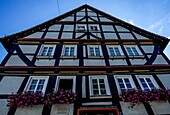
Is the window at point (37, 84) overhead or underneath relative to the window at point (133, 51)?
underneath

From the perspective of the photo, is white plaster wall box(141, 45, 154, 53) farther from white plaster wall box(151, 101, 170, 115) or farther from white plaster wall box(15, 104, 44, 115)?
white plaster wall box(15, 104, 44, 115)

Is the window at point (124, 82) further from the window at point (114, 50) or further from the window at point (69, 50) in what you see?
the window at point (69, 50)

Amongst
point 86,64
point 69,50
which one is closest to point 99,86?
point 86,64

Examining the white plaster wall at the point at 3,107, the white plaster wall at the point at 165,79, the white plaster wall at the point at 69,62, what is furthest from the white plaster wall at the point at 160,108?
the white plaster wall at the point at 3,107

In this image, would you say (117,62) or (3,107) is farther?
(117,62)

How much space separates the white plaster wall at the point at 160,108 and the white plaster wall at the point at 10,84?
235 inches

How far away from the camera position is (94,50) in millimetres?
9555

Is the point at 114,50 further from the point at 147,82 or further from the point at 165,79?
the point at 165,79

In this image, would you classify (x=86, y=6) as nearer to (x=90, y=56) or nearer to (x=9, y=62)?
(x=90, y=56)

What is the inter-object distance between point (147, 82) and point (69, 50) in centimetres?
466

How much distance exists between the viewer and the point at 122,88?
7449mm

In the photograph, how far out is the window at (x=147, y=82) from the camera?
7.60 m

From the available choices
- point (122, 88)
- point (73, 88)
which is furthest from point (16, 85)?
point (122, 88)

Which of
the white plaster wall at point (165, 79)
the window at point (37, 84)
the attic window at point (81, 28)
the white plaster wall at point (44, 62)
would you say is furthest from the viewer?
the attic window at point (81, 28)
